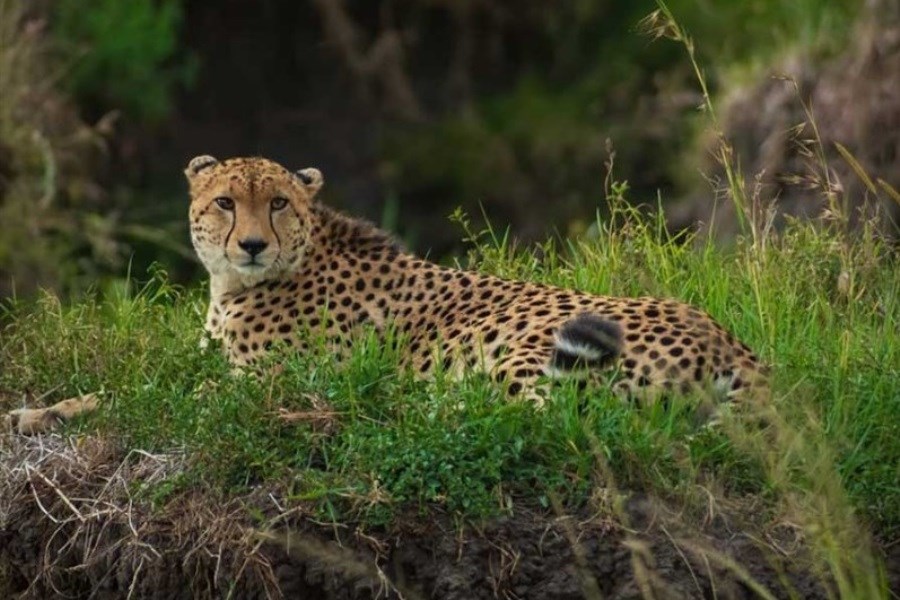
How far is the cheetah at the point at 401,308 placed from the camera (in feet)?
18.8

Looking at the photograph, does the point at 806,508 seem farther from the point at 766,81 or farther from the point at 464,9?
the point at 464,9

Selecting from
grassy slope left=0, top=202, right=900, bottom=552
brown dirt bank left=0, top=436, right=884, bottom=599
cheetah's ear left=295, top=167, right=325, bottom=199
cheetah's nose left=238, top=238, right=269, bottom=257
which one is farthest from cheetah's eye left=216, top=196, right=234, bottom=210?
brown dirt bank left=0, top=436, right=884, bottom=599

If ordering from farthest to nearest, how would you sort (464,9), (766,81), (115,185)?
(464,9)
(115,185)
(766,81)

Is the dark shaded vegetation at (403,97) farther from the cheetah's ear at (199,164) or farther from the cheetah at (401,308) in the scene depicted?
the cheetah at (401,308)

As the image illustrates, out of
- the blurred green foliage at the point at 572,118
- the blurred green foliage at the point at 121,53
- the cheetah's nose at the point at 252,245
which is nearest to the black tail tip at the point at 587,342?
the cheetah's nose at the point at 252,245

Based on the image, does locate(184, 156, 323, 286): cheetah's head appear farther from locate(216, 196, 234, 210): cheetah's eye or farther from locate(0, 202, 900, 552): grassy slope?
locate(0, 202, 900, 552): grassy slope

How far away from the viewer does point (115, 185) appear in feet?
49.2

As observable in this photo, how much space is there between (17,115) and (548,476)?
6.58m

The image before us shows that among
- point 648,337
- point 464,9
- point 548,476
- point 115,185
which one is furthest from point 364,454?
point 464,9

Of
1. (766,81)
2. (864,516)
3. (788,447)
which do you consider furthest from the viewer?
(766,81)

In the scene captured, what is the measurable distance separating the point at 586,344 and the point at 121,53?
9815mm

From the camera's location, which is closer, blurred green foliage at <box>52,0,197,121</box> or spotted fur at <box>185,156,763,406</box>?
spotted fur at <box>185,156,763,406</box>

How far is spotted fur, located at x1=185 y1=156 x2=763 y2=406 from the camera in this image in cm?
575

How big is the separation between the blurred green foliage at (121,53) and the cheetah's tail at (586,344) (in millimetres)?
8964
